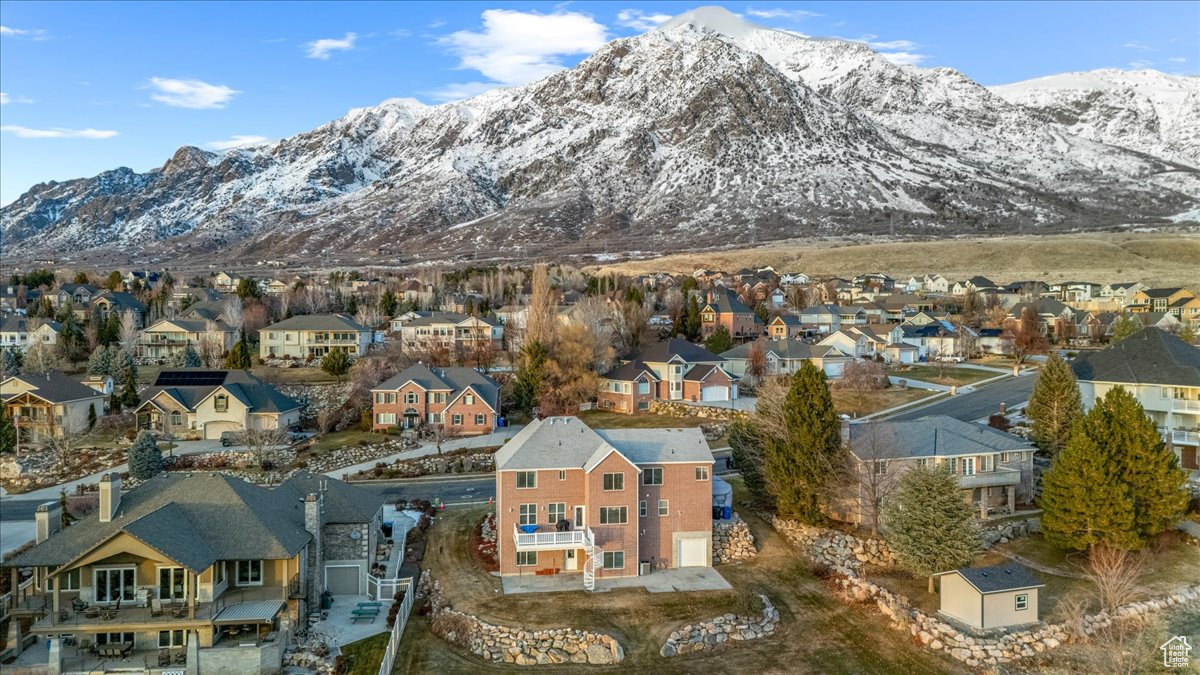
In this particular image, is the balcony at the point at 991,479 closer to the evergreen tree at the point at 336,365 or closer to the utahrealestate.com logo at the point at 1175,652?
the utahrealestate.com logo at the point at 1175,652

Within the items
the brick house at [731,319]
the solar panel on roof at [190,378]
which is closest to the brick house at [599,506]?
the solar panel on roof at [190,378]

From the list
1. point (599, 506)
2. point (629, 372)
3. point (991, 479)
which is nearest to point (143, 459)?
point (599, 506)

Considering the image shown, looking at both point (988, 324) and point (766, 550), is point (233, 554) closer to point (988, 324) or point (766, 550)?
point (766, 550)

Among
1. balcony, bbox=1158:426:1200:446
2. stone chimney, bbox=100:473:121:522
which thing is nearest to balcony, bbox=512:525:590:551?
stone chimney, bbox=100:473:121:522

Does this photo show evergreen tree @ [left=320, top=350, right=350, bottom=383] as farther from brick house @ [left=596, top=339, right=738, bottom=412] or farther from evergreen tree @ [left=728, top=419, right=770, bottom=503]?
evergreen tree @ [left=728, top=419, right=770, bottom=503]

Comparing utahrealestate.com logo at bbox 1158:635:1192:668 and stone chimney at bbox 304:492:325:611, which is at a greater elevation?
stone chimney at bbox 304:492:325:611

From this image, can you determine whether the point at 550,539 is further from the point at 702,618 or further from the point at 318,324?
the point at 318,324
